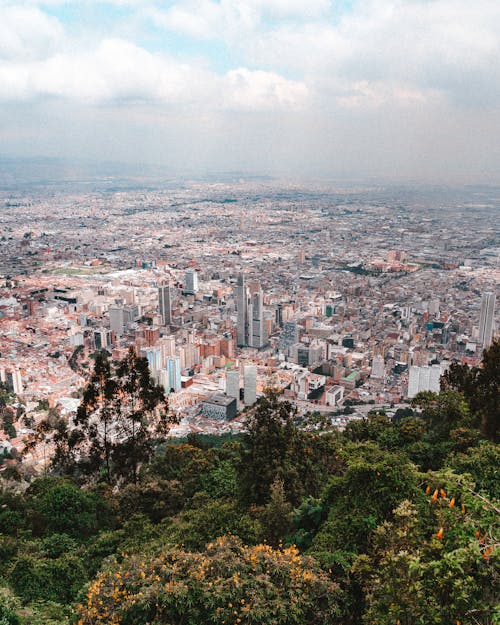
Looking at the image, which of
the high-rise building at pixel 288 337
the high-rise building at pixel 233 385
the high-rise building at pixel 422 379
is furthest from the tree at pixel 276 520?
the high-rise building at pixel 288 337

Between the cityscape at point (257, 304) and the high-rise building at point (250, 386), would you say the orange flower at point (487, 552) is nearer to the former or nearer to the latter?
the cityscape at point (257, 304)

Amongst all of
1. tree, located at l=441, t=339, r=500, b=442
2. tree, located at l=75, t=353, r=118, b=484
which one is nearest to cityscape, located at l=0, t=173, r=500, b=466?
tree, located at l=75, t=353, r=118, b=484

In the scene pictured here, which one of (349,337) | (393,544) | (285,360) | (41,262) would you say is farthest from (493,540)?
(41,262)

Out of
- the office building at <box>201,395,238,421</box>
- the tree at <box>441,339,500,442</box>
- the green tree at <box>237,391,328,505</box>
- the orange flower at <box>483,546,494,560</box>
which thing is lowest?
the office building at <box>201,395,238,421</box>

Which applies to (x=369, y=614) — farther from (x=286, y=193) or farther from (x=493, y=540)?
(x=286, y=193)

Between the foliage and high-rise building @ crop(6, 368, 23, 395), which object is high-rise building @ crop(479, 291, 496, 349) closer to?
high-rise building @ crop(6, 368, 23, 395)

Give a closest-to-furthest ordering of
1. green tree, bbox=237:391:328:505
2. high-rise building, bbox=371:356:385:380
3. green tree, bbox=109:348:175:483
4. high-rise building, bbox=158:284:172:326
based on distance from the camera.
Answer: green tree, bbox=237:391:328:505
green tree, bbox=109:348:175:483
high-rise building, bbox=371:356:385:380
high-rise building, bbox=158:284:172:326
